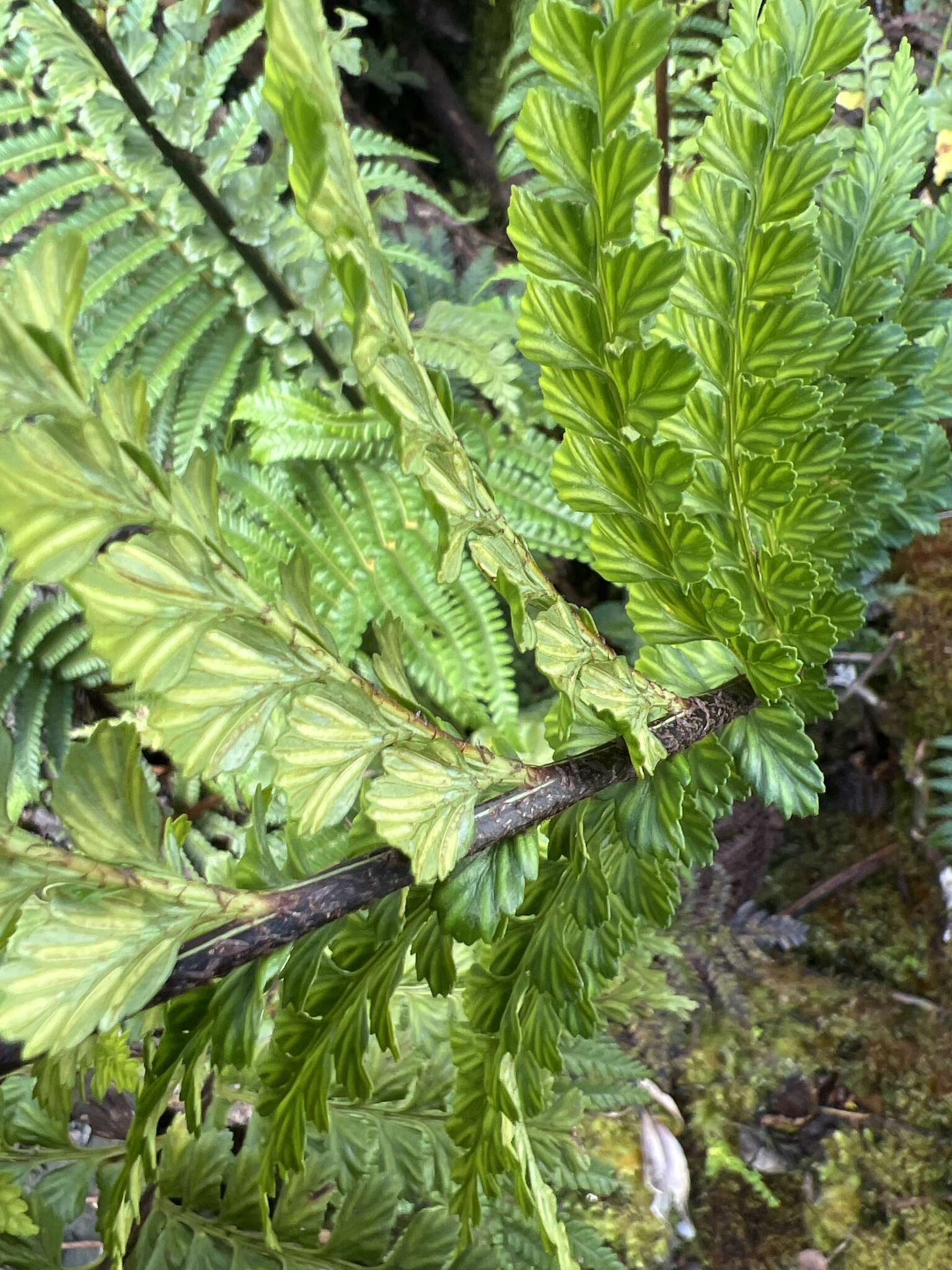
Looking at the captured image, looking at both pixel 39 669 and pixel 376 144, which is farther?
pixel 39 669

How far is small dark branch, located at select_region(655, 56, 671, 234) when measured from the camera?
1.38m

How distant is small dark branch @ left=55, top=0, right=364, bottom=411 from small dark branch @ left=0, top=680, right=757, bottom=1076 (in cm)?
137

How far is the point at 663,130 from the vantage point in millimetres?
1457

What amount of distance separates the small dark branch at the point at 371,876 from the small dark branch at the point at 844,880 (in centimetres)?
133

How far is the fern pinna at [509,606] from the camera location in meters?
0.38

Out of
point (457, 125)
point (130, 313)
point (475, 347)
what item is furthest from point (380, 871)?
point (457, 125)

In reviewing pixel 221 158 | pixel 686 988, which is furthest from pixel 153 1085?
pixel 221 158

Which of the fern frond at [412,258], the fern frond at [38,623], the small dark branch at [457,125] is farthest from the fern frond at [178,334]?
the small dark branch at [457,125]

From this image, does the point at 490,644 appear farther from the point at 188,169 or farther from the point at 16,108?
the point at 16,108

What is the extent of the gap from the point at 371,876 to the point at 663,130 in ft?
4.80

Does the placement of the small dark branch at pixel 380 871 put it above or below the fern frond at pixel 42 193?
below

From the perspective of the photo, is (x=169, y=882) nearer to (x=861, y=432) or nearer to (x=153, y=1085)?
(x=153, y=1085)

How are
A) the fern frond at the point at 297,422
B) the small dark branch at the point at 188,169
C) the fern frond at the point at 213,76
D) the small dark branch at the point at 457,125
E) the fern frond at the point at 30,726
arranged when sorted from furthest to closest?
the small dark branch at the point at 457,125 < the fern frond at the point at 30,726 < the fern frond at the point at 297,422 < the fern frond at the point at 213,76 < the small dark branch at the point at 188,169

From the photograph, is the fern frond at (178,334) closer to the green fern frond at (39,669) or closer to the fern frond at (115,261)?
the fern frond at (115,261)
